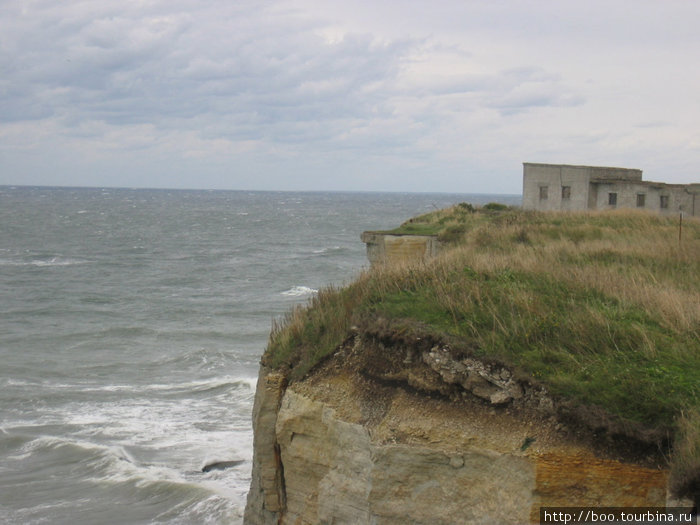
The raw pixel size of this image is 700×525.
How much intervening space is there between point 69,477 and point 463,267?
885cm

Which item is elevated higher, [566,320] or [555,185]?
[555,185]

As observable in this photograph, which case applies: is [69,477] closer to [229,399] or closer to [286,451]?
[229,399]

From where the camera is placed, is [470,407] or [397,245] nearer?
[470,407]

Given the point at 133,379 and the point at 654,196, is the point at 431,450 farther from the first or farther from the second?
the point at 654,196

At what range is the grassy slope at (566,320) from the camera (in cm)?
681

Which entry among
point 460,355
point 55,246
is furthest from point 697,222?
point 55,246

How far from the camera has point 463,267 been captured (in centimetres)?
1080

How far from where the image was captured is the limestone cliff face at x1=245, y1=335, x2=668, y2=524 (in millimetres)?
6750

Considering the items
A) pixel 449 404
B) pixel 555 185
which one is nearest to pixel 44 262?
pixel 555 185

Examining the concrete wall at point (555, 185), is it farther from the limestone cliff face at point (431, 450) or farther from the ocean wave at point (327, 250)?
the ocean wave at point (327, 250)

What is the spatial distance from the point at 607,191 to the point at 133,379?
18582mm

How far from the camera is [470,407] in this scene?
7434 millimetres

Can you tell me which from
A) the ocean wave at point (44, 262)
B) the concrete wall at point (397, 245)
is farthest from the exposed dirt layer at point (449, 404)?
the ocean wave at point (44, 262)

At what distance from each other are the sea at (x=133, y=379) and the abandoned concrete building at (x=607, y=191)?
12.0 metres
